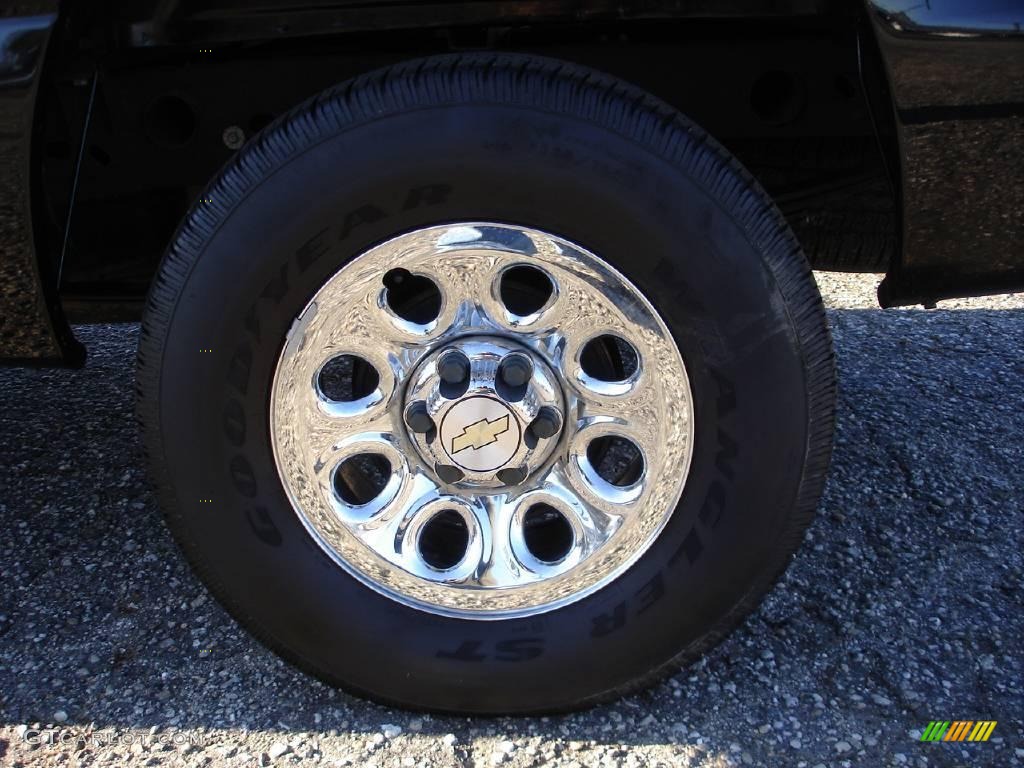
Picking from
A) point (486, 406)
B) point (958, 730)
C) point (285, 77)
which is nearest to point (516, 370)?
point (486, 406)

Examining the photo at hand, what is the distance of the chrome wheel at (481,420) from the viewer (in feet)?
5.42

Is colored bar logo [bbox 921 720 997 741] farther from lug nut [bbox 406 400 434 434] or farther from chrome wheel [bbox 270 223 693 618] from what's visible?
lug nut [bbox 406 400 434 434]

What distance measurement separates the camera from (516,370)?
5.64ft

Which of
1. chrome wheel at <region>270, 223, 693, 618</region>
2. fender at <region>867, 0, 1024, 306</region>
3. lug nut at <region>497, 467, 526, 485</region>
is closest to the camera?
fender at <region>867, 0, 1024, 306</region>

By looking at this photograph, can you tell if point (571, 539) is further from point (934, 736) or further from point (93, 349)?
point (93, 349)

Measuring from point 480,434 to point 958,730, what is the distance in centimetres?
107

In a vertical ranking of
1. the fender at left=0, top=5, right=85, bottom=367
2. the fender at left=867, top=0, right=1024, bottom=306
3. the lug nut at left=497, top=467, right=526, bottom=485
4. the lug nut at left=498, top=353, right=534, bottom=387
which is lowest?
the fender at left=0, top=5, right=85, bottom=367

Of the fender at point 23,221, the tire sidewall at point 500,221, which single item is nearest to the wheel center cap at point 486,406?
the tire sidewall at point 500,221

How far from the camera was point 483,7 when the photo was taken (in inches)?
66.1

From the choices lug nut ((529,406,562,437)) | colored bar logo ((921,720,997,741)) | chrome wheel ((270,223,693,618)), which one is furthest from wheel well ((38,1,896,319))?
colored bar logo ((921,720,997,741))

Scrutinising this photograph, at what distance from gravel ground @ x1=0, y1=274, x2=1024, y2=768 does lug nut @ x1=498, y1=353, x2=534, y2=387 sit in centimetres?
66

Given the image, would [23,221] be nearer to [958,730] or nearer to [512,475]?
[512,475]

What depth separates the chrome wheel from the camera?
5.42 ft

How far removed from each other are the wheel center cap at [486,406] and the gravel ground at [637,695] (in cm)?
52
